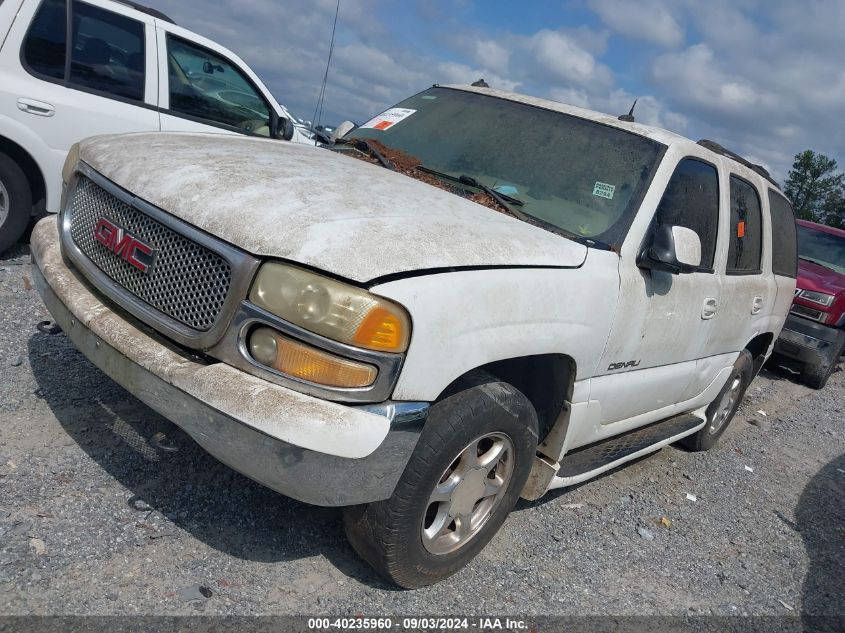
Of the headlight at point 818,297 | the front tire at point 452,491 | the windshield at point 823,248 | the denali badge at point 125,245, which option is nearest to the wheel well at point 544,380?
the front tire at point 452,491

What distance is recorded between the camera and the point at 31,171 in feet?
16.2

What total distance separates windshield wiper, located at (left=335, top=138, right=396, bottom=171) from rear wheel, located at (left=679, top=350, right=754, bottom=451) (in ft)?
9.46

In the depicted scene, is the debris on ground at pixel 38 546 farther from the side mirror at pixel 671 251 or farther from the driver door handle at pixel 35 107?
the driver door handle at pixel 35 107

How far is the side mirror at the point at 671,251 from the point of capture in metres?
2.98

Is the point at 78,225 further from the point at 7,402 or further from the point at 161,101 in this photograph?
the point at 161,101

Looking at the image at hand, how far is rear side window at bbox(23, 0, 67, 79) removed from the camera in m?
4.75

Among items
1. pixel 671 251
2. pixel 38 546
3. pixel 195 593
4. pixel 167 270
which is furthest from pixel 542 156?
pixel 38 546

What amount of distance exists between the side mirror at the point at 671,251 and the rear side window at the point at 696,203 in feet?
0.66

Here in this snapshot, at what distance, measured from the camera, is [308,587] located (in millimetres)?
2566

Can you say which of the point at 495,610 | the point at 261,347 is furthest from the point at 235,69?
the point at 495,610

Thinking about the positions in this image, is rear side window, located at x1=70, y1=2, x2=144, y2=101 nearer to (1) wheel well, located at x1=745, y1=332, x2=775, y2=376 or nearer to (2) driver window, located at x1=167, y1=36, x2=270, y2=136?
(2) driver window, located at x1=167, y1=36, x2=270, y2=136

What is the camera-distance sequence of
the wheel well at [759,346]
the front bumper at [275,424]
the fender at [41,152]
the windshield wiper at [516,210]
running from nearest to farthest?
the front bumper at [275,424] → the windshield wiper at [516,210] → the fender at [41,152] → the wheel well at [759,346]

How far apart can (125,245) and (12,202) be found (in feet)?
9.82

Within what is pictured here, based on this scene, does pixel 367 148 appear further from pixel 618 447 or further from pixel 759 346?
pixel 759 346
